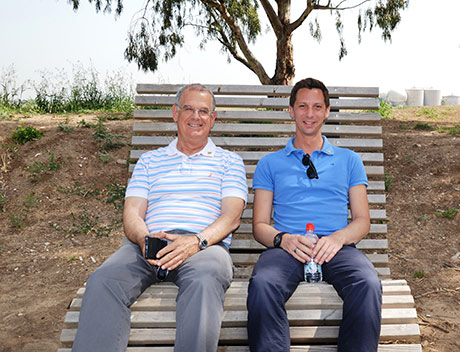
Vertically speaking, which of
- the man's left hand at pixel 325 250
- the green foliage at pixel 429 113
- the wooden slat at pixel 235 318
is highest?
the green foliage at pixel 429 113

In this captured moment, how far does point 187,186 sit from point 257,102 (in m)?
1.65

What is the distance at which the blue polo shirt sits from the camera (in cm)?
329

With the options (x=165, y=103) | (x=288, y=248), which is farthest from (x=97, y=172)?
(x=288, y=248)

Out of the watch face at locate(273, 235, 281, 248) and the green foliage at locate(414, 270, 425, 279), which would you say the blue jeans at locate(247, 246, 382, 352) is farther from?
the green foliage at locate(414, 270, 425, 279)

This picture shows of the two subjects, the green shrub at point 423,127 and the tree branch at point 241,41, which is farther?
the tree branch at point 241,41

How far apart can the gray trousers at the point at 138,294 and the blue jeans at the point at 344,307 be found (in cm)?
21

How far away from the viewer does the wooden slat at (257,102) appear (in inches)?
179

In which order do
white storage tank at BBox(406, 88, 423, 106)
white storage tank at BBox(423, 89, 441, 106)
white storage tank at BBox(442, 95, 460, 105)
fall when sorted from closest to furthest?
white storage tank at BBox(442, 95, 460, 105) < white storage tank at BBox(406, 88, 423, 106) < white storage tank at BBox(423, 89, 441, 106)

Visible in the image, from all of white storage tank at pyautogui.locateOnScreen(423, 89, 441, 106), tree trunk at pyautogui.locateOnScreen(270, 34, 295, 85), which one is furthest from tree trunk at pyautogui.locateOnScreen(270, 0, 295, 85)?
white storage tank at pyautogui.locateOnScreen(423, 89, 441, 106)

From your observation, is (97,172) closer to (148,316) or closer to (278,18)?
(148,316)

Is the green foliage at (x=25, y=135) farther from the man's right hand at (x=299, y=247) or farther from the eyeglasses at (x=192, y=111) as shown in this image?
the man's right hand at (x=299, y=247)

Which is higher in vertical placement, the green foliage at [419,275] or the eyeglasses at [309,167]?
the eyeglasses at [309,167]

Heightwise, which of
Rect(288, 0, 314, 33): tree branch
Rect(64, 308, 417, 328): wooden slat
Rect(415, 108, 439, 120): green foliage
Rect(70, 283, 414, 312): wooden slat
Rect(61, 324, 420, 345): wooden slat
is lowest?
Rect(61, 324, 420, 345): wooden slat

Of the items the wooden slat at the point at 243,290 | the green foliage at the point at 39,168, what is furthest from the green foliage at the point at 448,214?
the green foliage at the point at 39,168
